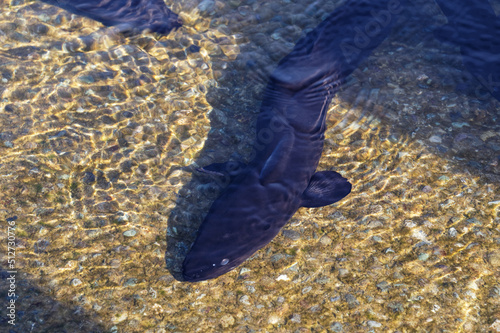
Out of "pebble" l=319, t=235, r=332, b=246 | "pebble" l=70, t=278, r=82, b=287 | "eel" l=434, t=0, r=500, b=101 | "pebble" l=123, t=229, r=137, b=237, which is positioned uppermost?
"eel" l=434, t=0, r=500, b=101

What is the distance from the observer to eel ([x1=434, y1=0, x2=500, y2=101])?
592 centimetres

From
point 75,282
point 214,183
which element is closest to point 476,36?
point 214,183

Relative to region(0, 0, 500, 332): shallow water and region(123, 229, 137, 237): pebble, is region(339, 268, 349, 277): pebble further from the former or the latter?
region(123, 229, 137, 237): pebble

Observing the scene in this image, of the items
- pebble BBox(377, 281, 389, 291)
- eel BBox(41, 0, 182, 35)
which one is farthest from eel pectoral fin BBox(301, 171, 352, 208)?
eel BBox(41, 0, 182, 35)

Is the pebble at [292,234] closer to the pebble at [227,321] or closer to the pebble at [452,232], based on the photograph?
the pebble at [227,321]

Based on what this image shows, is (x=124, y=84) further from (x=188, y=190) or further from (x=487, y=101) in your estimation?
(x=487, y=101)

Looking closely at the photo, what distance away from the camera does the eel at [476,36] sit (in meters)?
5.92

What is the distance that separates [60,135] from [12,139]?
0.53 m

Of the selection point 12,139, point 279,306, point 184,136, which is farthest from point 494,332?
point 12,139

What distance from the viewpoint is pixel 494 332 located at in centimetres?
349

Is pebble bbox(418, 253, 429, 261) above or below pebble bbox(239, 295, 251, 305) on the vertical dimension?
above

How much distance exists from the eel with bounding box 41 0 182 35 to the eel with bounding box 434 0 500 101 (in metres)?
4.52

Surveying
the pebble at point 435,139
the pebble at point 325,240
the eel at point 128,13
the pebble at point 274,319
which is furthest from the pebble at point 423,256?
the eel at point 128,13

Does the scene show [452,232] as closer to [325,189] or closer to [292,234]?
[325,189]
